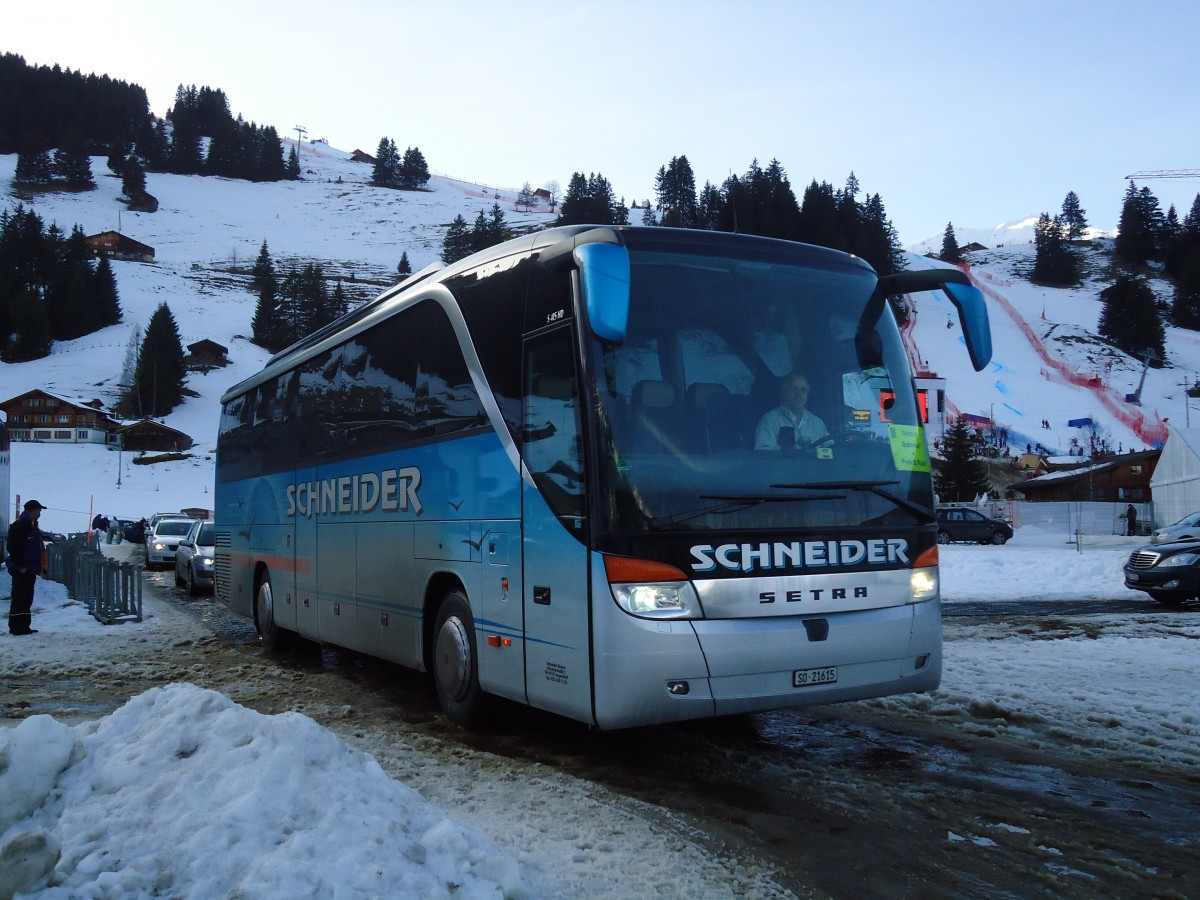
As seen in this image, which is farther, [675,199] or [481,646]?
[675,199]

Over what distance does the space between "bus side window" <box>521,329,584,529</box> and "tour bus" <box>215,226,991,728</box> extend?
18 millimetres

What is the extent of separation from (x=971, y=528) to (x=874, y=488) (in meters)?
41.0

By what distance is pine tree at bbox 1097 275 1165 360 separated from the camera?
428 ft

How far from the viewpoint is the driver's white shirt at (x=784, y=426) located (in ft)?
19.6

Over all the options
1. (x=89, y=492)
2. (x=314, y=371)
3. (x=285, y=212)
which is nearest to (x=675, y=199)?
(x=285, y=212)

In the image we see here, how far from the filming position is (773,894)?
4.10 meters

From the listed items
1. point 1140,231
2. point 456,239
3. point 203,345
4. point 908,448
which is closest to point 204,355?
point 203,345

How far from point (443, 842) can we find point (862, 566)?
3241 millimetres

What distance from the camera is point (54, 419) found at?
327 ft

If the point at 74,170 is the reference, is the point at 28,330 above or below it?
below

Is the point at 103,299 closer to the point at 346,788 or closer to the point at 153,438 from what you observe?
the point at 153,438

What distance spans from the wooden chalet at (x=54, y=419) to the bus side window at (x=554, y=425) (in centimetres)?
10433

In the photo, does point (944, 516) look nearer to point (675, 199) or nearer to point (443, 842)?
point (443, 842)

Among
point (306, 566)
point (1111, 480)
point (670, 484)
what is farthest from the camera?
point (1111, 480)
